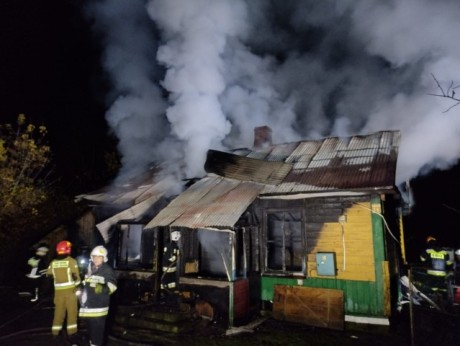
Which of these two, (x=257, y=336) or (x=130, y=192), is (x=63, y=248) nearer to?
(x=130, y=192)

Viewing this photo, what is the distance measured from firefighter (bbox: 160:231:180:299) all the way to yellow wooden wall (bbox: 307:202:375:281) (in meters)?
4.21

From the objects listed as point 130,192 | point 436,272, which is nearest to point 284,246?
point 436,272

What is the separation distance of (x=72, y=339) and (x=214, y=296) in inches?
138

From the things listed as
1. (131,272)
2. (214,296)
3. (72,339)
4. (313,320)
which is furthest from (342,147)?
(72,339)

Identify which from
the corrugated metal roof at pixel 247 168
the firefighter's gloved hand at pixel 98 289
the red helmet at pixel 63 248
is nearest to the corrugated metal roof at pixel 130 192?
the corrugated metal roof at pixel 247 168

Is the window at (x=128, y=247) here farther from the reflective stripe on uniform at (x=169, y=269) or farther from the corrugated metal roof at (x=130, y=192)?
the reflective stripe on uniform at (x=169, y=269)

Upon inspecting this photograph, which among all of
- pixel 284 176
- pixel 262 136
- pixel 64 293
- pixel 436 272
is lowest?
pixel 64 293

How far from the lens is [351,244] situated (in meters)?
8.43

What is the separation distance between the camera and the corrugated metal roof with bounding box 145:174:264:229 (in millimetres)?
8060

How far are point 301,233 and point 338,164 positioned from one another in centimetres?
239

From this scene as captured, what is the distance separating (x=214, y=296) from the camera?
859cm

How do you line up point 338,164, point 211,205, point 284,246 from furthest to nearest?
1. point 338,164
2. point 284,246
3. point 211,205

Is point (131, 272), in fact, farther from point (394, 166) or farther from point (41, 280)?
point (394, 166)

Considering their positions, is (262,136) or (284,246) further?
(262,136)
